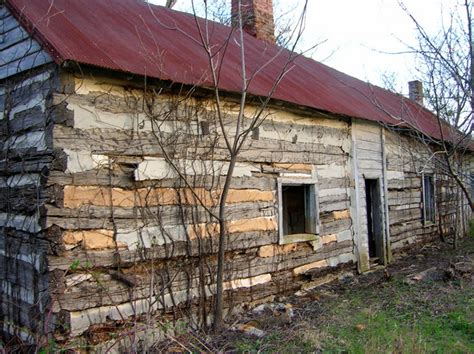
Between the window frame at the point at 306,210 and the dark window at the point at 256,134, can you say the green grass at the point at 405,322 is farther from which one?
the dark window at the point at 256,134

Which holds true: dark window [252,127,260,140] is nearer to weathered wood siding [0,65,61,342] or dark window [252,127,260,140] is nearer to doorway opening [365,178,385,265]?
weathered wood siding [0,65,61,342]

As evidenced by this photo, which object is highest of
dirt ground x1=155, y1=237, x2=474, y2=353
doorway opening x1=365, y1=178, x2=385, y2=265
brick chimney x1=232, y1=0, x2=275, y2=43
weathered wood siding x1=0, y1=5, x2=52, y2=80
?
brick chimney x1=232, y1=0, x2=275, y2=43

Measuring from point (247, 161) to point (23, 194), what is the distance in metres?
2.90

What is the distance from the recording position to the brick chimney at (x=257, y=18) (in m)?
11.4

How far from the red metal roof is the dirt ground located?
2.55 meters

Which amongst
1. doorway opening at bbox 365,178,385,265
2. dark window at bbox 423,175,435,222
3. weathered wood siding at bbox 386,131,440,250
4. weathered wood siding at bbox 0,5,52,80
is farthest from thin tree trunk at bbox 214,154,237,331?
dark window at bbox 423,175,435,222

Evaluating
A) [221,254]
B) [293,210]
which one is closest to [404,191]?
[293,210]

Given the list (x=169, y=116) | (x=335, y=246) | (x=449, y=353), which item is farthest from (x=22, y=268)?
(x=335, y=246)

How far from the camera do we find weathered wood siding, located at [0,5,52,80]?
16.2 ft

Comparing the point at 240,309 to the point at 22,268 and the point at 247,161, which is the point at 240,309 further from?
the point at 22,268

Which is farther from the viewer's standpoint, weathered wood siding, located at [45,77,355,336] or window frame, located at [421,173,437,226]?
window frame, located at [421,173,437,226]

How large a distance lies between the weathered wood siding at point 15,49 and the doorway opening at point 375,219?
6977mm

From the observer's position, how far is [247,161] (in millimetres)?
6598

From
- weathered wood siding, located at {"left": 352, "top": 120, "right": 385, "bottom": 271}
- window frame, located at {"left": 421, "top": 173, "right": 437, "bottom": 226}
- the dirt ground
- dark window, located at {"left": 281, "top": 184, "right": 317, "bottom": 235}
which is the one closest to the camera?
the dirt ground
